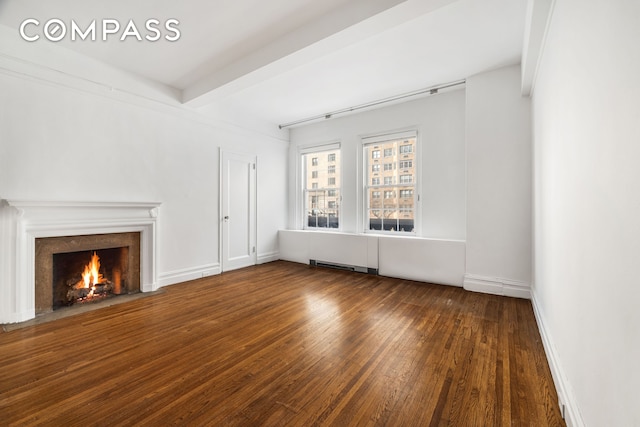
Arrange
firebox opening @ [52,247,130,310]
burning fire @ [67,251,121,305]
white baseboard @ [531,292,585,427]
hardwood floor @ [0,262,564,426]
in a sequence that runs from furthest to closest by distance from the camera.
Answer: burning fire @ [67,251,121,305] < firebox opening @ [52,247,130,310] < hardwood floor @ [0,262,564,426] < white baseboard @ [531,292,585,427]

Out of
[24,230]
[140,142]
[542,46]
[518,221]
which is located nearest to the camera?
[542,46]

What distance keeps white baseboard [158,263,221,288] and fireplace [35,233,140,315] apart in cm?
36

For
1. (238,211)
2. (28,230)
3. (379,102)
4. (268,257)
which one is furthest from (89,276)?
(379,102)

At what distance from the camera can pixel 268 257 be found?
5.96 m

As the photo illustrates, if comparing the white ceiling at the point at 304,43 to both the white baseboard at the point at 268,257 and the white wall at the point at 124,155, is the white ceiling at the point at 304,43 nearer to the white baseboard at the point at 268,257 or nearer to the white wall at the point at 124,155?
the white wall at the point at 124,155

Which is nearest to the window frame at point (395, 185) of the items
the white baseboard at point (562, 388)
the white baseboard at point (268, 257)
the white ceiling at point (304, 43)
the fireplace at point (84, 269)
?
the white ceiling at point (304, 43)

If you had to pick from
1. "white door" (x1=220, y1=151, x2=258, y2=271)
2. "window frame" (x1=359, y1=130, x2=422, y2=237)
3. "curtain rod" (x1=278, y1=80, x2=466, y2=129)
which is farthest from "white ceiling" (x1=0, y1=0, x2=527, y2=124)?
"white door" (x1=220, y1=151, x2=258, y2=271)

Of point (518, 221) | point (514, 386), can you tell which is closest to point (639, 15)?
point (514, 386)

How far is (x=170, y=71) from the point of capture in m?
3.72

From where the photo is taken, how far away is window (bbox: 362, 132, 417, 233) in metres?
4.82

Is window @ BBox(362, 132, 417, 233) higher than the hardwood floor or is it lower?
higher

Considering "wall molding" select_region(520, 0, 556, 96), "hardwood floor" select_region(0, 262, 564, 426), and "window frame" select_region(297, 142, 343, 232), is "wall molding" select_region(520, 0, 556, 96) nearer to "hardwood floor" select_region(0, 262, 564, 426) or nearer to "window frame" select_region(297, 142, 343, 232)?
"hardwood floor" select_region(0, 262, 564, 426)

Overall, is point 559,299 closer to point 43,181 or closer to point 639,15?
point 639,15

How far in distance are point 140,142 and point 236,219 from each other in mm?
2035
